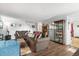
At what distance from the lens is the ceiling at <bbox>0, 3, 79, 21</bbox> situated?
Result: 2217mm

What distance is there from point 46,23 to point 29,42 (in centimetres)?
52


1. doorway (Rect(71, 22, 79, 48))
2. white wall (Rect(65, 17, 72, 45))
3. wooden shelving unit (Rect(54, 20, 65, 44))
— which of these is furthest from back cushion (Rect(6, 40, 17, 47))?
doorway (Rect(71, 22, 79, 48))

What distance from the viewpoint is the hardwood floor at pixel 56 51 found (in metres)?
2.32

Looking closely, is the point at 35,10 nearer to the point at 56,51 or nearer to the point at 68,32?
the point at 68,32

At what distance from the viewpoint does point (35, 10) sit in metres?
2.29

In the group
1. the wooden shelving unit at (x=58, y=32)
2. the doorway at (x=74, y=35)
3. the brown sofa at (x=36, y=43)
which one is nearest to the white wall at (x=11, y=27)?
the brown sofa at (x=36, y=43)

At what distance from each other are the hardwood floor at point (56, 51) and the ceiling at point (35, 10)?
60 cm

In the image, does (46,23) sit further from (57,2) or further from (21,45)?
(21,45)

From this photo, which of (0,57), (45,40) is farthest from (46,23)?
(0,57)

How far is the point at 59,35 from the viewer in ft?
7.86

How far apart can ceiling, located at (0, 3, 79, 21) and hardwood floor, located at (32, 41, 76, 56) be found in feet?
1.98

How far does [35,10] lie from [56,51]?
3.07 ft

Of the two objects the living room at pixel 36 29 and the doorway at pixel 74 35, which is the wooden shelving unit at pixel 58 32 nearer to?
the living room at pixel 36 29

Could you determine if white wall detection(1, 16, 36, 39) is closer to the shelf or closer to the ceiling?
the ceiling
